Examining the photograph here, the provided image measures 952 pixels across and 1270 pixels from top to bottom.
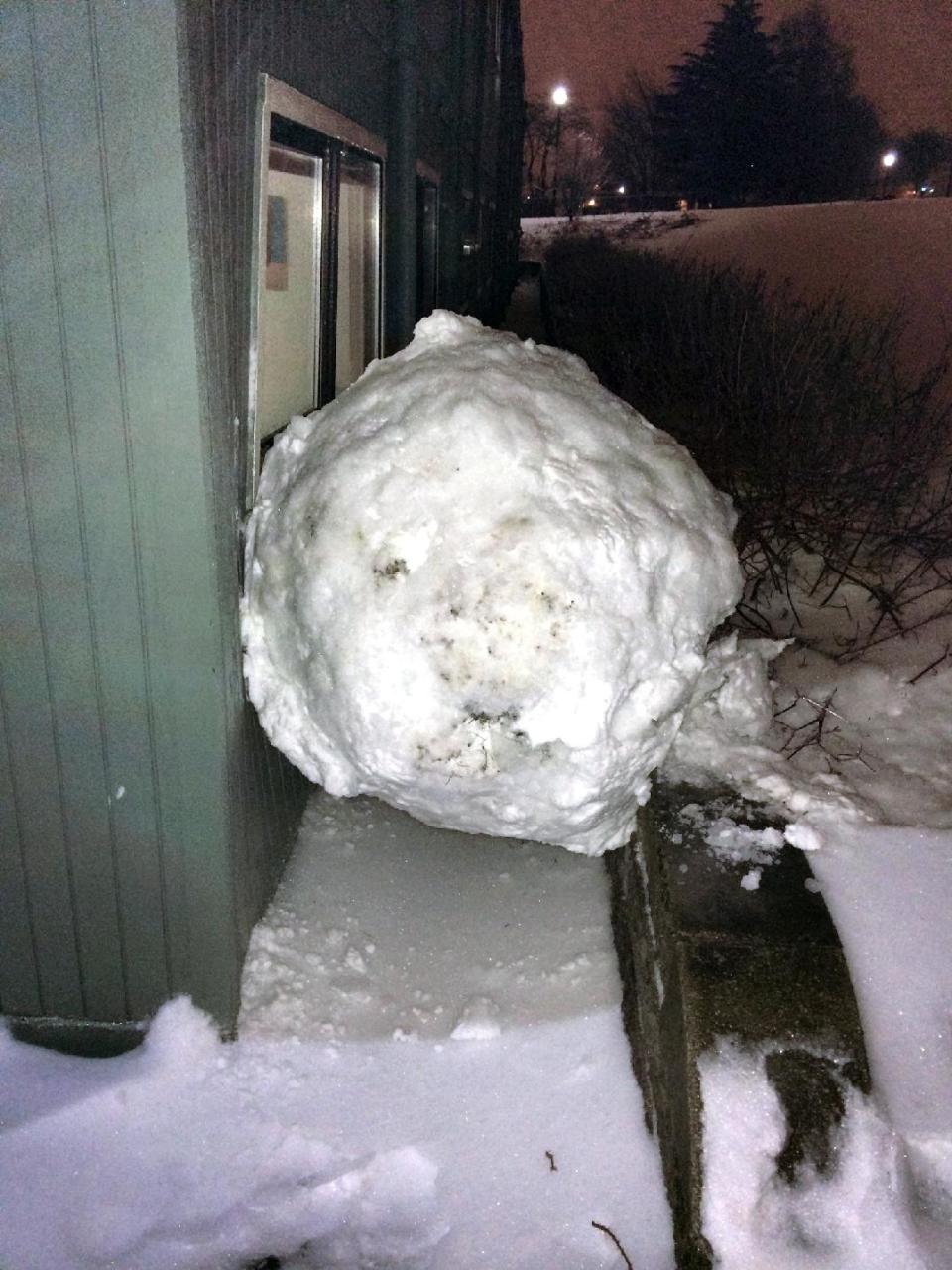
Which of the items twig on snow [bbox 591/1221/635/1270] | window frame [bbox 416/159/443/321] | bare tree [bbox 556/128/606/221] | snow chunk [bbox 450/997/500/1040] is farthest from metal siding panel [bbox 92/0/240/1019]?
bare tree [bbox 556/128/606/221]

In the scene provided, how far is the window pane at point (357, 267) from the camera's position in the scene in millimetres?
4609

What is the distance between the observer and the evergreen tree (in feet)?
153

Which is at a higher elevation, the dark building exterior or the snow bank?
the dark building exterior

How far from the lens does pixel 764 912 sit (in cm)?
304

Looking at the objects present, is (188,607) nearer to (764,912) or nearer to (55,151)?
(55,151)

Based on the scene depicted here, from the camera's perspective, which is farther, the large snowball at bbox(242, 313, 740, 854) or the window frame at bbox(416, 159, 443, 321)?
the window frame at bbox(416, 159, 443, 321)

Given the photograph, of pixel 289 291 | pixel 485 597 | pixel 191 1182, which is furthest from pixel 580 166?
pixel 191 1182

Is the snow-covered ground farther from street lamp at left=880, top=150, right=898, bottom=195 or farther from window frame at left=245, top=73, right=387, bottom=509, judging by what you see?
street lamp at left=880, top=150, right=898, bottom=195

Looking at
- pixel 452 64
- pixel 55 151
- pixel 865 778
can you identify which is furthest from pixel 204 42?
pixel 452 64

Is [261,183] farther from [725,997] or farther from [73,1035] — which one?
[73,1035]

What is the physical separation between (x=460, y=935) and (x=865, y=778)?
5.57 ft

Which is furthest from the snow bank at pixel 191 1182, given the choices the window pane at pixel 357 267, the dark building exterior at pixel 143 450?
the window pane at pixel 357 267

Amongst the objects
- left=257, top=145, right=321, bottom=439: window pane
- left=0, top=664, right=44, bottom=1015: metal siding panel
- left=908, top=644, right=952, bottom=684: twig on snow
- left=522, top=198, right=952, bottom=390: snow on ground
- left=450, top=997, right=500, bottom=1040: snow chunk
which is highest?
left=522, top=198, right=952, bottom=390: snow on ground

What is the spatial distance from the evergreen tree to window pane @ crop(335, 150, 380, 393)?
47113 mm
